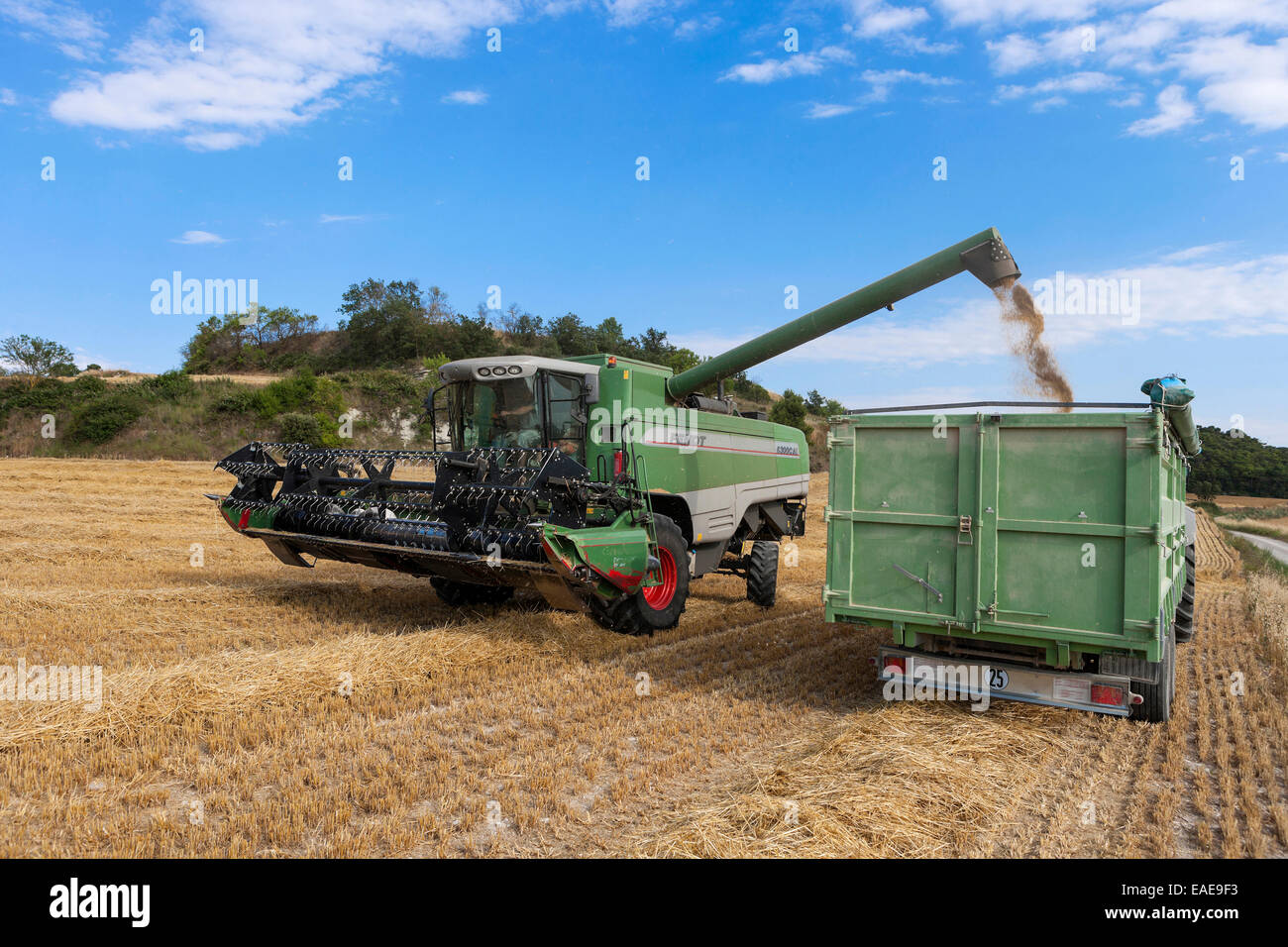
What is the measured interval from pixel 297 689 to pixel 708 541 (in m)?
4.55

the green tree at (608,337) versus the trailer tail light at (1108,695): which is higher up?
the green tree at (608,337)

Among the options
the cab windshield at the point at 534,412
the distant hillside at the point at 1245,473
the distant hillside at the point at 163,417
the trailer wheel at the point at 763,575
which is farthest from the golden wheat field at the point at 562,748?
the distant hillside at the point at 1245,473

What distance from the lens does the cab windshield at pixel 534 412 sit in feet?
24.5

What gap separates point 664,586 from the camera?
7547 mm

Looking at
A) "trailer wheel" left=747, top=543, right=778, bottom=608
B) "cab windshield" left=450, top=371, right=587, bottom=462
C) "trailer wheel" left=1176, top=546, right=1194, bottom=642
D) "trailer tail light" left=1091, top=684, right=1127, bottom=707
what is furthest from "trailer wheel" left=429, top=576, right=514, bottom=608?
"trailer wheel" left=1176, top=546, right=1194, bottom=642

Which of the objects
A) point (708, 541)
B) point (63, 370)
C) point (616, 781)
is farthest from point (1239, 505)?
point (63, 370)

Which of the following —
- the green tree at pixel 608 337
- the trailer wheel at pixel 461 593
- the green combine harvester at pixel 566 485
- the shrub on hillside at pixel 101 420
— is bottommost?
the trailer wheel at pixel 461 593

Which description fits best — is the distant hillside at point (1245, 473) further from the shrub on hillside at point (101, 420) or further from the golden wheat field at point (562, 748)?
the shrub on hillside at point (101, 420)

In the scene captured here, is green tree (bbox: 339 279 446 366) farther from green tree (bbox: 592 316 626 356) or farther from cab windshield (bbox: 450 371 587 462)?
cab windshield (bbox: 450 371 587 462)

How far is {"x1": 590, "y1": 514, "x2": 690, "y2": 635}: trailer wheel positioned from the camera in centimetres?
713

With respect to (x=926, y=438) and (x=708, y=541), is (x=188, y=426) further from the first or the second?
(x=926, y=438)

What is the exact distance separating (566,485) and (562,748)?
7.84 feet

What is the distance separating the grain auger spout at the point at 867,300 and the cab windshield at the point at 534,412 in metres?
1.28

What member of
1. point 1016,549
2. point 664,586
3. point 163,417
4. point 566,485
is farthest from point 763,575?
point 163,417
